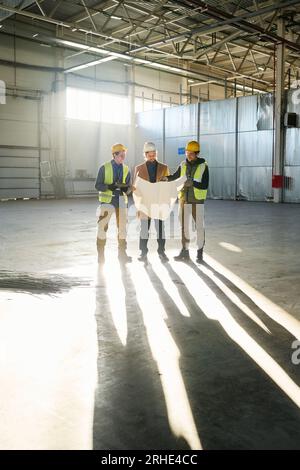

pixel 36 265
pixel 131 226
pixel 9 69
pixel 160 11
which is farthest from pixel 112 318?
pixel 9 69

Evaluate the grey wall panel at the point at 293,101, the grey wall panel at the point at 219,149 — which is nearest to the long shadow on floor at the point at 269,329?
the grey wall panel at the point at 293,101

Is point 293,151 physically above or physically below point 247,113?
below

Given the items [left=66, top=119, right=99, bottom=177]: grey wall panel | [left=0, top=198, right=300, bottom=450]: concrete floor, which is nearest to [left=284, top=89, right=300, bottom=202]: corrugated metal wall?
[left=66, top=119, right=99, bottom=177]: grey wall panel

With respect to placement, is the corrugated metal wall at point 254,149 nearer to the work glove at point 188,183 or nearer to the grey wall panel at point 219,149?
the grey wall panel at point 219,149

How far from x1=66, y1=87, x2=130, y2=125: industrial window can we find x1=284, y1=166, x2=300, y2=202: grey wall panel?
1053 centimetres

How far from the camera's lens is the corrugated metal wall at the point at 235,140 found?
67.7 ft

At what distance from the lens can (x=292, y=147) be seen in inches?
800

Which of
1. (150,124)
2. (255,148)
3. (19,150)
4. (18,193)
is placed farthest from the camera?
(150,124)

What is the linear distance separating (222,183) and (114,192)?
16.8 metres

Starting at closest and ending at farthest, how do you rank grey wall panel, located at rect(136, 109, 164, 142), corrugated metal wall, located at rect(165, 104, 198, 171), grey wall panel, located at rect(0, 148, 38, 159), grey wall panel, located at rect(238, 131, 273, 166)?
grey wall panel, located at rect(238, 131, 273, 166) < grey wall panel, located at rect(0, 148, 38, 159) < corrugated metal wall, located at rect(165, 104, 198, 171) < grey wall panel, located at rect(136, 109, 164, 142)

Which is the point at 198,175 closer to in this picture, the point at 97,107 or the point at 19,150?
the point at 19,150

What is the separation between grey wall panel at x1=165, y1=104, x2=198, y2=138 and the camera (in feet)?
80.8

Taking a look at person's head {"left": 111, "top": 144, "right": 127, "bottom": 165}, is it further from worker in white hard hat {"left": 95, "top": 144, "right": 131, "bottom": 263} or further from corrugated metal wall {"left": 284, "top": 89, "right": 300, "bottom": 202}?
corrugated metal wall {"left": 284, "top": 89, "right": 300, "bottom": 202}

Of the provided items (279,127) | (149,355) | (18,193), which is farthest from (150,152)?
(18,193)
